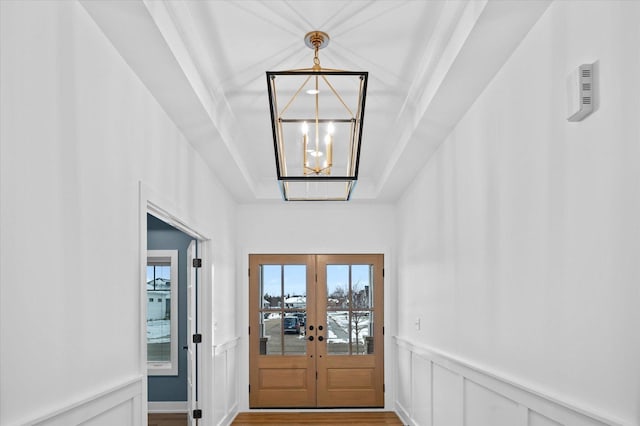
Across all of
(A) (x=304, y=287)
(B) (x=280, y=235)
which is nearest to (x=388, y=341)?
(A) (x=304, y=287)

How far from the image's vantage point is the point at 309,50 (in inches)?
138

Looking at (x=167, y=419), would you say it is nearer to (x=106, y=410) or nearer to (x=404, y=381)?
(x=404, y=381)

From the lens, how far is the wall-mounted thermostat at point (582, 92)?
2.15 m

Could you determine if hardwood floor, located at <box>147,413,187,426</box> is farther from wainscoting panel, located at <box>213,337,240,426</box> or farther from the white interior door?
the white interior door

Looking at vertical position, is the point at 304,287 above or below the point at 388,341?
above

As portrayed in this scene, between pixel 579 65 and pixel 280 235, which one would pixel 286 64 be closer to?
pixel 579 65

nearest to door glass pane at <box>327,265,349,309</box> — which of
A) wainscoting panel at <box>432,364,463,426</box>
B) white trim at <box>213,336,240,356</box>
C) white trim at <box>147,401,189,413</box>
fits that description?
white trim at <box>213,336,240,356</box>

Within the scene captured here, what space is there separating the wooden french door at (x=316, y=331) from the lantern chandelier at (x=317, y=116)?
1.30 metres

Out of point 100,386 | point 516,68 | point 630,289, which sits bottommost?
point 100,386

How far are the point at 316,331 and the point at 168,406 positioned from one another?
1.93m

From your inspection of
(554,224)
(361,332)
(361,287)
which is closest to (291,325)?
(361,332)

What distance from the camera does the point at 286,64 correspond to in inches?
145

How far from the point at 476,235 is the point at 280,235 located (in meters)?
4.03

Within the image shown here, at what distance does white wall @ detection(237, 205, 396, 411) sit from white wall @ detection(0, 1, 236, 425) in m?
4.01
